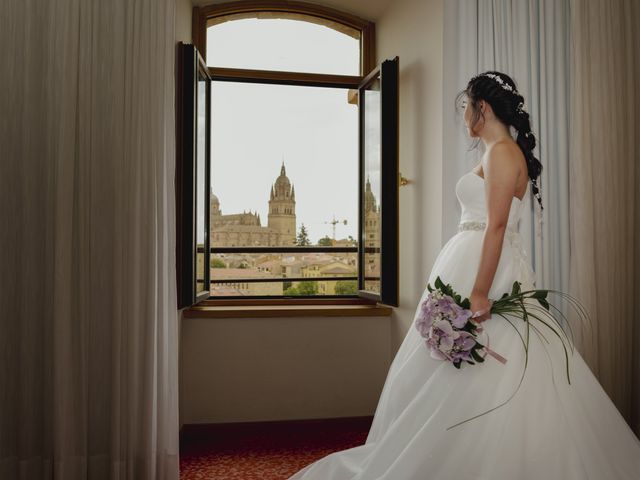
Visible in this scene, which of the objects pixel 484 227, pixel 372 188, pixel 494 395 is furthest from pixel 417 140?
pixel 494 395

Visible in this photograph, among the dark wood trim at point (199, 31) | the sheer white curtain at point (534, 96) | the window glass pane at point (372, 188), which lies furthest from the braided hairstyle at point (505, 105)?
the dark wood trim at point (199, 31)

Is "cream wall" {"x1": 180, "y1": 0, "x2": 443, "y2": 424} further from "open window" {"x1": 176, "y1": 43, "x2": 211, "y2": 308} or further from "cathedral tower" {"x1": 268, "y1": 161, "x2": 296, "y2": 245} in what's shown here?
"cathedral tower" {"x1": 268, "y1": 161, "x2": 296, "y2": 245}

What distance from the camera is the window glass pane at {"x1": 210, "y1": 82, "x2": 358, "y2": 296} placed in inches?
176

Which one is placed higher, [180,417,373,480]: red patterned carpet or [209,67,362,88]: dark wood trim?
[209,67,362,88]: dark wood trim

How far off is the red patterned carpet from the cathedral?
65.0 inches

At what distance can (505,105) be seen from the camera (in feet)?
7.16

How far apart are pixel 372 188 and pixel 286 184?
126cm

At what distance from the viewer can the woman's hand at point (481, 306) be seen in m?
1.98

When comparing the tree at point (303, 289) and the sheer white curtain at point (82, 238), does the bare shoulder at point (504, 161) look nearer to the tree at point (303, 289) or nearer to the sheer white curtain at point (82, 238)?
the sheer white curtain at point (82, 238)

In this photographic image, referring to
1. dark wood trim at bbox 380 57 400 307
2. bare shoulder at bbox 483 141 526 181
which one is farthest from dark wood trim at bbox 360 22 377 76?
bare shoulder at bbox 483 141 526 181

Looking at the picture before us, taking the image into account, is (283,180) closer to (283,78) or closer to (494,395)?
(283,78)

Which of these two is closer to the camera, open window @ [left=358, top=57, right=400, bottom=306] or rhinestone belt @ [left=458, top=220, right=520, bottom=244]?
rhinestone belt @ [left=458, top=220, right=520, bottom=244]

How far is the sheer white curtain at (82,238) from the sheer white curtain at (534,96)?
1.40 metres

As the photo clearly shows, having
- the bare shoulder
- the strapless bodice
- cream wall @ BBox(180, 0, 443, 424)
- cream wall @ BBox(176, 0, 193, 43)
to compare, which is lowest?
cream wall @ BBox(180, 0, 443, 424)
